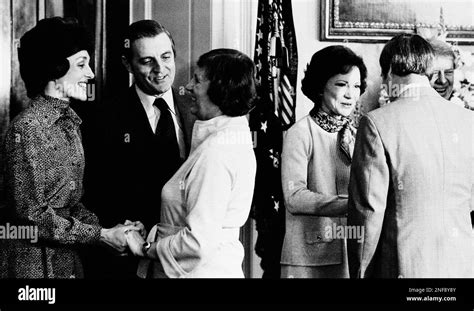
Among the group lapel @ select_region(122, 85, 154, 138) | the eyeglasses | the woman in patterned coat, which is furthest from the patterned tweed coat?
the eyeglasses

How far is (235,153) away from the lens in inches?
76.8

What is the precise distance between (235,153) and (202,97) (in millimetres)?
218

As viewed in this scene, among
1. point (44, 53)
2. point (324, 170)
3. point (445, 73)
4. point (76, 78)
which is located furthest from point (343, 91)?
point (44, 53)

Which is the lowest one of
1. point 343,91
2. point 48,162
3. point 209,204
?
point 209,204

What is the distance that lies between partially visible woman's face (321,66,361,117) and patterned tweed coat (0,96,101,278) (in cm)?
86

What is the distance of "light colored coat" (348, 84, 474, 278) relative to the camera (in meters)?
2.02

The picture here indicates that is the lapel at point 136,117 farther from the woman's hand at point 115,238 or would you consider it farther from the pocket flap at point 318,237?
the pocket flap at point 318,237

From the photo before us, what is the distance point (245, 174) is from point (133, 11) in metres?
0.90

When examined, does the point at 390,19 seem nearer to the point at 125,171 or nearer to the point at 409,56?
the point at 409,56

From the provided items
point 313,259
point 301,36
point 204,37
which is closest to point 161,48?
point 204,37

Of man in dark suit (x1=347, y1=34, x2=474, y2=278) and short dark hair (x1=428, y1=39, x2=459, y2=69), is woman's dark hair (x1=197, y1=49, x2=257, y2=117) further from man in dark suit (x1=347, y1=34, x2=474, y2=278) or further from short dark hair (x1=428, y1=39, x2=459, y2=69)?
short dark hair (x1=428, y1=39, x2=459, y2=69)

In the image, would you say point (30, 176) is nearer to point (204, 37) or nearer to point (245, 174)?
point (245, 174)

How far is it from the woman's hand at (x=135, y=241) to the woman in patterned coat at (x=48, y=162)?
0.03 metres

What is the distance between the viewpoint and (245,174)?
197cm
